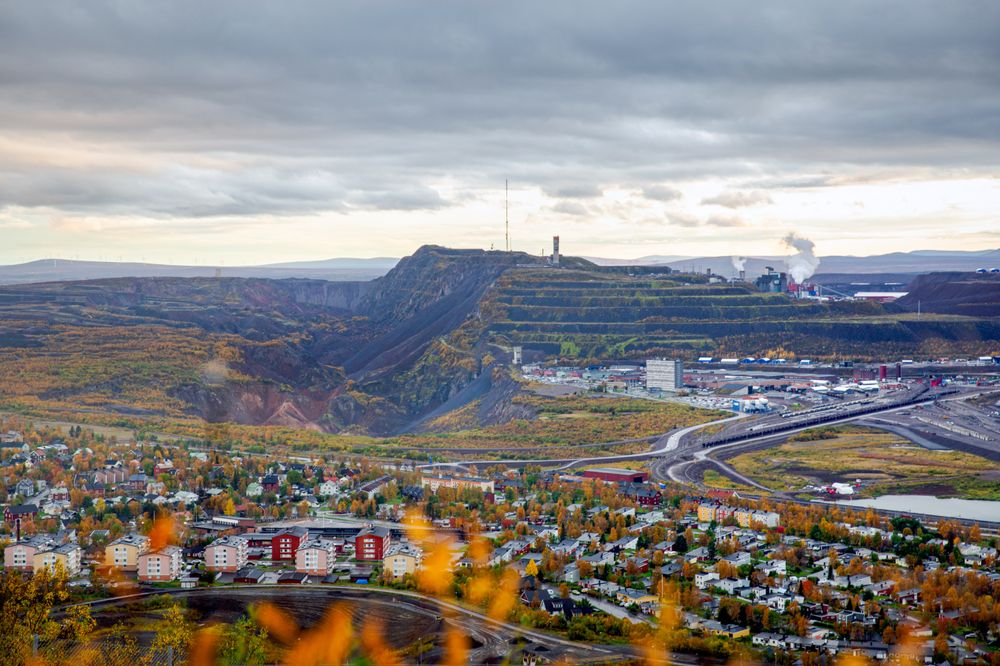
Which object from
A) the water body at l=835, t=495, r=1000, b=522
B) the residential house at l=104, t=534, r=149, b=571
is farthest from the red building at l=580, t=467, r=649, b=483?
the residential house at l=104, t=534, r=149, b=571

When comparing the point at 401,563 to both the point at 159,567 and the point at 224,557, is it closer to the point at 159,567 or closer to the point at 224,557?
the point at 224,557

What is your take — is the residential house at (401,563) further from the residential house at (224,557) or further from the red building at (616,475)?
the red building at (616,475)

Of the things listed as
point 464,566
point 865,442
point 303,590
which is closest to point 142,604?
point 303,590

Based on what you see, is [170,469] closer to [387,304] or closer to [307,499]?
[307,499]

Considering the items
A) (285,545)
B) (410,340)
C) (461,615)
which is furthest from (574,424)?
(410,340)

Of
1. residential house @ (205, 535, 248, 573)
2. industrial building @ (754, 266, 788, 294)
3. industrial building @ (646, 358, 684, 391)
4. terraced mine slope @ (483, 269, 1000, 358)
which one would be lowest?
residential house @ (205, 535, 248, 573)

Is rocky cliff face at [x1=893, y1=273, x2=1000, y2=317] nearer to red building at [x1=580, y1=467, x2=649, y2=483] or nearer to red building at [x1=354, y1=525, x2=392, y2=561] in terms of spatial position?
red building at [x1=580, y1=467, x2=649, y2=483]
